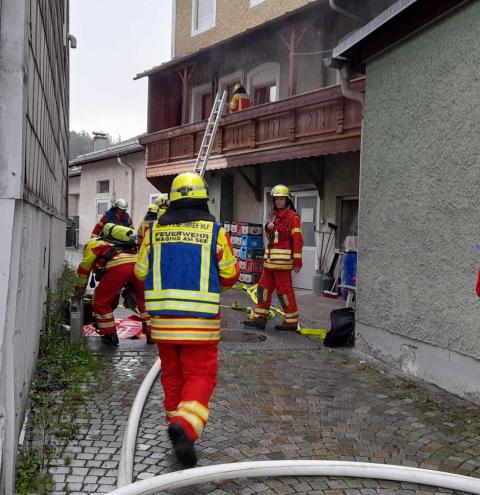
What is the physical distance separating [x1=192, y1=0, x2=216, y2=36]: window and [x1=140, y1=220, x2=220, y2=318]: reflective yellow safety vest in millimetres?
13997

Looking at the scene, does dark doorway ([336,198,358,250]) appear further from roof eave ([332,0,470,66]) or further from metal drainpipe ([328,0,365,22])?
roof eave ([332,0,470,66])

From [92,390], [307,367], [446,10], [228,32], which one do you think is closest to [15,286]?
[92,390]

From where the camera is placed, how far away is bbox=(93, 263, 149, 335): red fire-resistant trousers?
5.96 metres

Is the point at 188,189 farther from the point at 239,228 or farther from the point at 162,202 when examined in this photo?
the point at 239,228

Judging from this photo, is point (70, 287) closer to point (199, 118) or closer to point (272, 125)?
point (272, 125)

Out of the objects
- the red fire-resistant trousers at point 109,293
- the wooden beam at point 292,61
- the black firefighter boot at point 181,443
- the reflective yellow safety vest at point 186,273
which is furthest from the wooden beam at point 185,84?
the black firefighter boot at point 181,443

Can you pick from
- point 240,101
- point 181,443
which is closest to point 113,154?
point 240,101

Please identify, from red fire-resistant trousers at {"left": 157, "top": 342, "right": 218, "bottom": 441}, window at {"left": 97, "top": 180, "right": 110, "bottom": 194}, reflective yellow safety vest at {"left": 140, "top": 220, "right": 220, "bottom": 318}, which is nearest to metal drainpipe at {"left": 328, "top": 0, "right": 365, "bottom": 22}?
reflective yellow safety vest at {"left": 140, "top": 220, "right": 220, "bottom": 318}

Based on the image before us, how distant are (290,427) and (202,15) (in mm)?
15190

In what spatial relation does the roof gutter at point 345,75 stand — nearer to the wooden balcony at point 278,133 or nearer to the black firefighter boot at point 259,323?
the wooden balcony at point 278,133

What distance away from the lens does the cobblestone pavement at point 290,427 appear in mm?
3000

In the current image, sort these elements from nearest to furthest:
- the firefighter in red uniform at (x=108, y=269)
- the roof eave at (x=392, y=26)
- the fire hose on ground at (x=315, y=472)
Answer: the fire hose on ground at (x=315, y=472) < the roof eave at (x=392, y=26) < the firefighter in red uniform at (x=108, y=269)

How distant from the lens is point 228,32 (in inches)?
595

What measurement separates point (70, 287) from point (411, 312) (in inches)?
257
